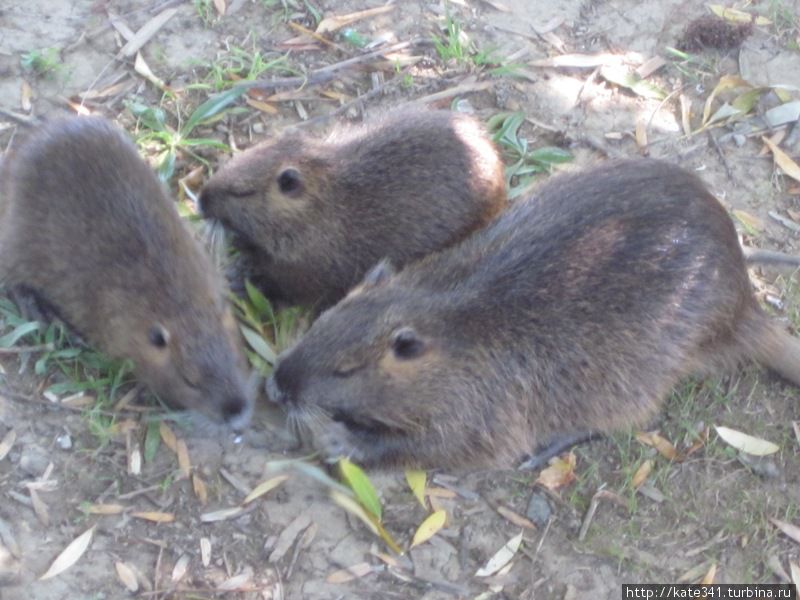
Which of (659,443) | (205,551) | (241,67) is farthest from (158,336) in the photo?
(659,443)

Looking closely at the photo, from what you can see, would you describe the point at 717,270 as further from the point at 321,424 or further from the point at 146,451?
the point at 146,451

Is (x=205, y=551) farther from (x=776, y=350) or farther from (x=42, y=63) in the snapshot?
(x=42, y=63)

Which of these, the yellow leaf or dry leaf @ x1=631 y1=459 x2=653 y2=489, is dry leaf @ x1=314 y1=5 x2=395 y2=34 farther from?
dry leaf @ x1=631 y1=459 x2=653 y2=489

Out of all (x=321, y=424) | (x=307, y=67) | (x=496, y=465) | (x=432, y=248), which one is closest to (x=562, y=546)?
(x=496, y=465)

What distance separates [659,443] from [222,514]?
1.64m

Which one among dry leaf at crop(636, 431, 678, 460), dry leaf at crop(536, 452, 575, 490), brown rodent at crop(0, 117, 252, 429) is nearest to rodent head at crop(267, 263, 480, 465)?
brown rodent at crop(0, 117, 252, 429)

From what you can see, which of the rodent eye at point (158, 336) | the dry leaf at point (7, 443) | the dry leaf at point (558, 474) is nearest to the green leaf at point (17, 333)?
the dry leaf at point (7, 443)

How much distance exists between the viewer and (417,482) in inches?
156

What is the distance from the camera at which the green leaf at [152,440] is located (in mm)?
3846

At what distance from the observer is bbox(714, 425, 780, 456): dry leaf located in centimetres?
414

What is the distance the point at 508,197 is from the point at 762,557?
179 centimetres

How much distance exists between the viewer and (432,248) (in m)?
4.41

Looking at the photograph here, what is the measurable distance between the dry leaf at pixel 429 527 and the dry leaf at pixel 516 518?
21 cm

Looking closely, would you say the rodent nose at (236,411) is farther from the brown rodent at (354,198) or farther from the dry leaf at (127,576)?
the brown rodent at (354,198)
